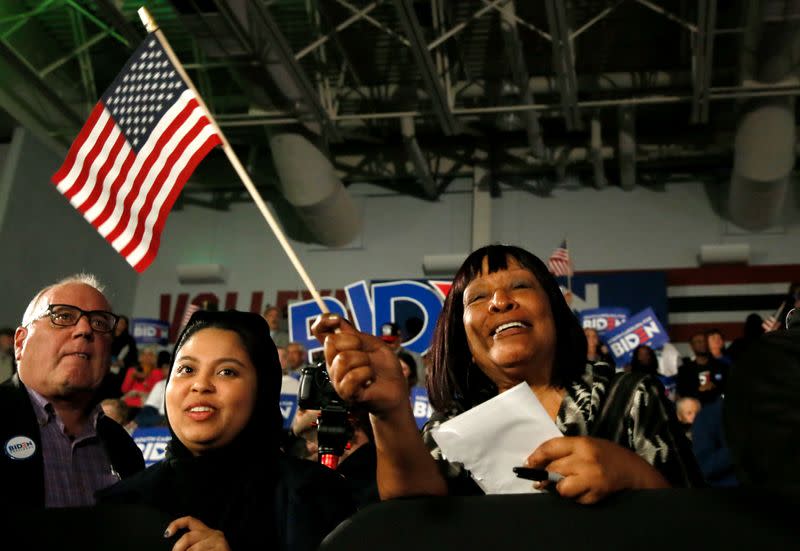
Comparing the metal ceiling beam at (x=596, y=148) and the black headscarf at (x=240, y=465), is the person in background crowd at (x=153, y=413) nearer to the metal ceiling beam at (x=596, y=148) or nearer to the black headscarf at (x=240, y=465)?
the black headscarf at (x=240, y=465)

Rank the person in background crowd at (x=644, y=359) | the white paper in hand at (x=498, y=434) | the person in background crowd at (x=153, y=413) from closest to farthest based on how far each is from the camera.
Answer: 1. the white paper in hand at (x=498, y=434)
2. the person in background crowd at (x=153, y=413)
3. the person in background crowd at (x=644, y=359)

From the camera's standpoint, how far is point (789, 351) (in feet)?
2.52

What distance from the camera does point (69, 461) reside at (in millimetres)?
2199

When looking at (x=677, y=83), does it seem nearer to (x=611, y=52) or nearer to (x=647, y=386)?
(x=611, y=52)

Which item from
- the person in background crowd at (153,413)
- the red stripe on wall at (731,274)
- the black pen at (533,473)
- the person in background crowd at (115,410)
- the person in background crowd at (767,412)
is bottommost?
the person in background crowd at (153,413)

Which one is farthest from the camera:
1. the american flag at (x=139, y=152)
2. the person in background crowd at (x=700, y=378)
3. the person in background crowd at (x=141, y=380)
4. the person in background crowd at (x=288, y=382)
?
the person in background crowd at (x=141, y=380)

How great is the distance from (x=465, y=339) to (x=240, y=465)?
500mm

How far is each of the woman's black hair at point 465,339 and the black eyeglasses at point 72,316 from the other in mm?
907

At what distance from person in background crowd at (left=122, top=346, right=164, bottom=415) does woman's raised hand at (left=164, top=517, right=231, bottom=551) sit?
290 inches

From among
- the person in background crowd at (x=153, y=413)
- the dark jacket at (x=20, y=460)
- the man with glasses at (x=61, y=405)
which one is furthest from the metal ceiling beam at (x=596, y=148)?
the dark jacket at (x=20, y=460)

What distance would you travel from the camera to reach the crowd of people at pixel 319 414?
107 centimetres

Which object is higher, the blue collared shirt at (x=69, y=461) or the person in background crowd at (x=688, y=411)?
the blue collared shirt at (x=69, y=461)

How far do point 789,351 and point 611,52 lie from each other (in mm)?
10871

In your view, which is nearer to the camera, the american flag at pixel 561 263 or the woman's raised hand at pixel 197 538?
the woman's raised hand at pixel 197 538
